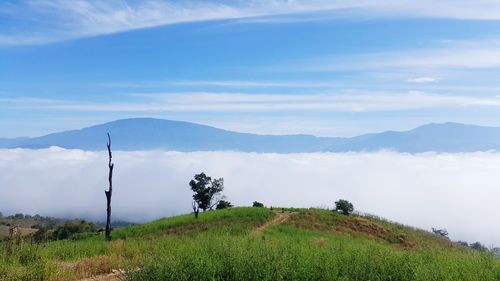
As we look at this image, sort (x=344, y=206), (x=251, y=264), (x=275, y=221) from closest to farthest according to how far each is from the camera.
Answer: (x=251, y=264) → (x=275, y=221) → (x=344, y=206)

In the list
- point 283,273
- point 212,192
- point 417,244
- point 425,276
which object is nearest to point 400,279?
point 425,276

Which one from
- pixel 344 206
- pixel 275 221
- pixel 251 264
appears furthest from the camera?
pixel 344 206

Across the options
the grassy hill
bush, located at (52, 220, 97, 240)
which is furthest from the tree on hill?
the grassy hill

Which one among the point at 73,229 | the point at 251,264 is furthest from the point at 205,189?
the point at 251,264

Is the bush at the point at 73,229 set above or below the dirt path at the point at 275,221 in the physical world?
below

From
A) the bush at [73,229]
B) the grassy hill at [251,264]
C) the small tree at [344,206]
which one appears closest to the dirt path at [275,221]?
the small tree at [344,206]

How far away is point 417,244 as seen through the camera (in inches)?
1448

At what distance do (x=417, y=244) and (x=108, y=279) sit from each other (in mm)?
28009

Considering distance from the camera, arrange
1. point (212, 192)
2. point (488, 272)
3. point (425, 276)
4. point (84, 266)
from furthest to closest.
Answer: point (212, 192), point (84, 266), point (488, 272), point (425, 276)

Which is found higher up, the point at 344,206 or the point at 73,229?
the point at 344,206

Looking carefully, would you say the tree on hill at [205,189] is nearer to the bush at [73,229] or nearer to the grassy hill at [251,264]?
the bush at [73,229]

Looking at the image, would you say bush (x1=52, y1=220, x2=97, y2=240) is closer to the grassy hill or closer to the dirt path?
the dirt path

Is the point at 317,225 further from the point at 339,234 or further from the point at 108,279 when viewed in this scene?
the point at 108,279

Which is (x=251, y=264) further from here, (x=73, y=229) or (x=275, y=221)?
(x=73, y=229)
